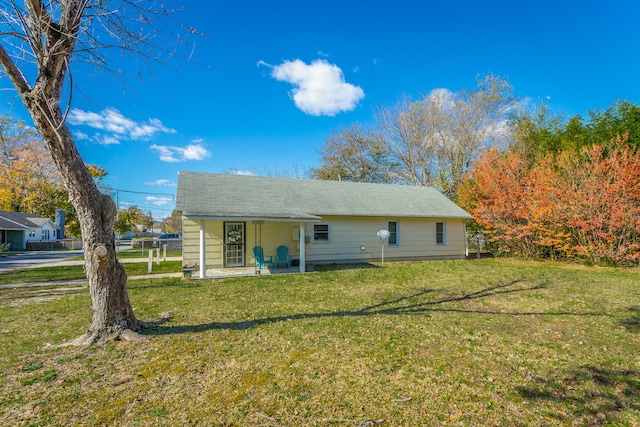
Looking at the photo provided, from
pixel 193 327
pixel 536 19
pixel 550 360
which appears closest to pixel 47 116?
pixel 193 327

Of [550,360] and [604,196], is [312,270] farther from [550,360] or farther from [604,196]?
[604,196]

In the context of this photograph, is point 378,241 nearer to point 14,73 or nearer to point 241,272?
point 241,272

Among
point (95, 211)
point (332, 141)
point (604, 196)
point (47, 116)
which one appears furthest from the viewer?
point (332, 141)

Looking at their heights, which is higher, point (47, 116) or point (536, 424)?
point (47, 116)

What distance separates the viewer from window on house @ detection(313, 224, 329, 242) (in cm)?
1282

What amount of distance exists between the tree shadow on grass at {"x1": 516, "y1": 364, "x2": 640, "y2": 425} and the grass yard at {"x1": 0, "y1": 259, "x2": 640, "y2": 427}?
2cm

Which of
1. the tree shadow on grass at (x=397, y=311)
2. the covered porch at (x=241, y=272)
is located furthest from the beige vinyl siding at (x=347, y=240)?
the tree shadow on grass at (x=397, y=311)

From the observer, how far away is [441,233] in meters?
15.4

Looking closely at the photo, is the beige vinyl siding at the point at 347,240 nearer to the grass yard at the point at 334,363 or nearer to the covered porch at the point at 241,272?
the covered porch at the point at 241,272

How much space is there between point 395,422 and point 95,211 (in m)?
4.33

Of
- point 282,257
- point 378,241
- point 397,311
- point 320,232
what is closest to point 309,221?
point 282,257

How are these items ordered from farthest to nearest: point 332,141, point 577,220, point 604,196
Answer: point 332,141, point 577,220, point 604,196

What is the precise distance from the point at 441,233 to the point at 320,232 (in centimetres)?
663

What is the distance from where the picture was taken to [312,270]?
1105cm
